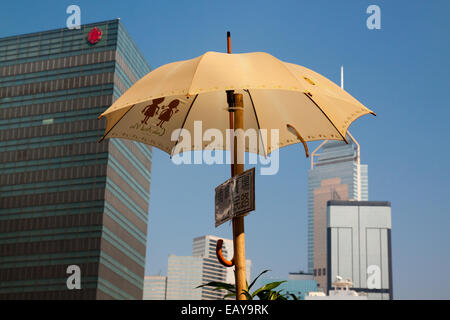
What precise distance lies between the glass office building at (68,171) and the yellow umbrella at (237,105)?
10731 centimetres

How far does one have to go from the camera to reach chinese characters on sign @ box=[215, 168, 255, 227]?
6.16 m

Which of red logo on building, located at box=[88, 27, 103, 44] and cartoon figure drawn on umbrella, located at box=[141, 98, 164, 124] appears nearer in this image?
cartoon figure drawn on umbrella, located at box=[141, 98, 164, 124]

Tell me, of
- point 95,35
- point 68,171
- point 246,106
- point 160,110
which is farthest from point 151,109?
point 95,35

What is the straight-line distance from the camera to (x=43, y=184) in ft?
408

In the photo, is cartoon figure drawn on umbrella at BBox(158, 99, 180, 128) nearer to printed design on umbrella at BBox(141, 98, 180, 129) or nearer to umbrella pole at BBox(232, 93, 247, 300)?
printed design on umbrella at BBox(141, 98, 180, 129)

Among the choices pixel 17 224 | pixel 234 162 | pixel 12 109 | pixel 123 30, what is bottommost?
pixel 234 162

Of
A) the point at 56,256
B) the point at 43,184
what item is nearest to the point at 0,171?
the point at 43,184

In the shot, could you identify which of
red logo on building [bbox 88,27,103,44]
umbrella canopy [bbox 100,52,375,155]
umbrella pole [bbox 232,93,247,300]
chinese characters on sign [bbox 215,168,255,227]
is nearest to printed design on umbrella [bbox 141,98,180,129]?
umbrella canopy [bbox 100,52,375,155]

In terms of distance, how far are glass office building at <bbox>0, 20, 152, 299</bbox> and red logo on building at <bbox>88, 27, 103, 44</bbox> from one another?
0.20 metres

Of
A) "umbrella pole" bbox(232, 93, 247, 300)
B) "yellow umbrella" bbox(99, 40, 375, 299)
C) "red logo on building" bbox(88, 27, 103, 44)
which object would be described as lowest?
"umbrella pole" bbox(232, 93, 247, 300)

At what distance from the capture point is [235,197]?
638cm
